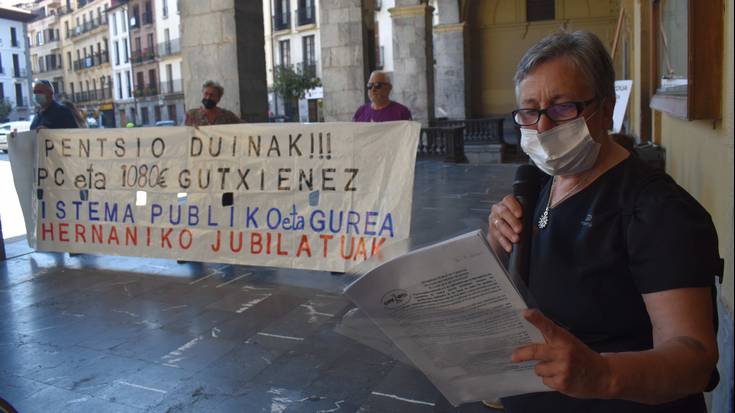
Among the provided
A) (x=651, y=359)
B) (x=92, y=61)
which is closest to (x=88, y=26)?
(x=92, y=61)

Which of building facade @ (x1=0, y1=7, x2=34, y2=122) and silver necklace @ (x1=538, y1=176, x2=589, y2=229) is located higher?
building facade @ (x1=0, y1=7, x2=34, y2=122)

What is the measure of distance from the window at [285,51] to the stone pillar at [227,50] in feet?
114

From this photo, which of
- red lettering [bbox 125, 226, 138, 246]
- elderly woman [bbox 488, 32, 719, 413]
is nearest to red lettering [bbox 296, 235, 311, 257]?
red lettering [bbox 125, 226, 138, 246]

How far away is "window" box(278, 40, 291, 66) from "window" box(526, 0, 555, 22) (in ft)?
74.7

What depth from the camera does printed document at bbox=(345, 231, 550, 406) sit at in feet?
3.25

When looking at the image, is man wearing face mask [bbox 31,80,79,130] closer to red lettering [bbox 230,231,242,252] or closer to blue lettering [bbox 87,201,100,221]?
blue lettering [bbox 87,201,100,221]

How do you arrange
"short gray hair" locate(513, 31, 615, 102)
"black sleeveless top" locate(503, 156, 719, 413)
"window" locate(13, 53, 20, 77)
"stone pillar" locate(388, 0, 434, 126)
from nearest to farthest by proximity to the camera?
"black sleeveless top" locate(503, 156, 719, 413) → "short gray hair" locate(513, 31, 615, 102) → "stone pillar" locate(388, 0, 434, 126) → "window" locate(13, 53, 20, 77)

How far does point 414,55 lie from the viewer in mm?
14438

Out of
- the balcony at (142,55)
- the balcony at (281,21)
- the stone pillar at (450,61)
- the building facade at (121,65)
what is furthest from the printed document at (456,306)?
the building facade at (121,65)

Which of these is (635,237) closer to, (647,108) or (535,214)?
(535,214)

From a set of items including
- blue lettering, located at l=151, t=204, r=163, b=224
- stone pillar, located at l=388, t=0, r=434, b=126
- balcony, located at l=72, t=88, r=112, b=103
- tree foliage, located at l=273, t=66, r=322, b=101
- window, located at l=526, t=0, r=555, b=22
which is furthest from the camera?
balcony, located at l=72, t=88, r=112, b=103

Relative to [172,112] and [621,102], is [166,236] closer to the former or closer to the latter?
[621,102]

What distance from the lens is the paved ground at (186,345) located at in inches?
115

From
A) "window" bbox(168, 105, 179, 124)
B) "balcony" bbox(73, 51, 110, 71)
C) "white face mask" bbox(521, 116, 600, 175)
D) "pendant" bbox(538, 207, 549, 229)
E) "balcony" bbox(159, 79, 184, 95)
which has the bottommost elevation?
"pendant" bbox(538, 207, 549, 229)
